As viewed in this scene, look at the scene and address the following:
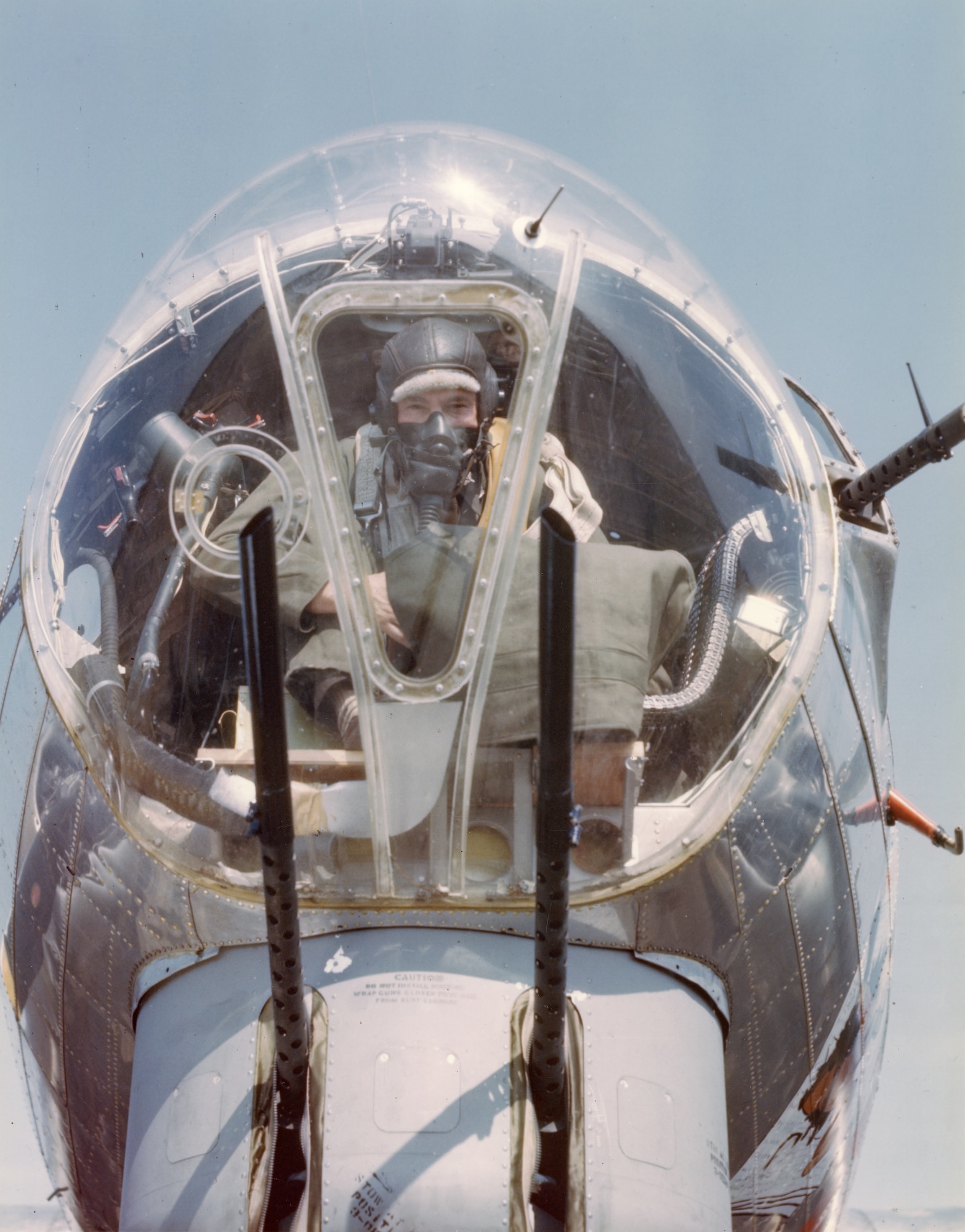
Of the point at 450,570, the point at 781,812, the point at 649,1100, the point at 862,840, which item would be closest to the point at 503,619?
the point at 450,570

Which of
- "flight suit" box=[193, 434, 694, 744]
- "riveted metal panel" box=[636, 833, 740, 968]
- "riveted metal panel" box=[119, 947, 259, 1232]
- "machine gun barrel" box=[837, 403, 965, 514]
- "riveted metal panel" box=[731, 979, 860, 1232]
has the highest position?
"machine gun barrel" box=[837, 403, 965, 514]

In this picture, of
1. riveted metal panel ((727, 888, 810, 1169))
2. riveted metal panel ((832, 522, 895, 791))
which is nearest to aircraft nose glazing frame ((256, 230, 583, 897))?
riveted metal panel ((727, 888, 810, 1169))

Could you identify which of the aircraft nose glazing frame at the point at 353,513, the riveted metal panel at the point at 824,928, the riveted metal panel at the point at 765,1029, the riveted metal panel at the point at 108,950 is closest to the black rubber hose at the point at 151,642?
the riveted metal panel at the point at 108,950

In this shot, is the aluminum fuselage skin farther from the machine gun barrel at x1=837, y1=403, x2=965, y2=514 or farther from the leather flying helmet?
the leather flying helmet

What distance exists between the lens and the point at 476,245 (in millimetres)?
3543

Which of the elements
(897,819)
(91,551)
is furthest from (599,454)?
(897,819)

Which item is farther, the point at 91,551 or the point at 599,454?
the point at 91,551

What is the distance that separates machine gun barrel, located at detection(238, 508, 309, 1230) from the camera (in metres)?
2.33

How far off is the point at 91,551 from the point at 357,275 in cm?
110

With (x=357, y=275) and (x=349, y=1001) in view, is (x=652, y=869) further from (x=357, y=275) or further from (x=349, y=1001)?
(x=357, y=275)

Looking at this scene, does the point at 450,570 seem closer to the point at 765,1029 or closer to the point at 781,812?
the point at 781,812

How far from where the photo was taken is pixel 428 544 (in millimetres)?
3068

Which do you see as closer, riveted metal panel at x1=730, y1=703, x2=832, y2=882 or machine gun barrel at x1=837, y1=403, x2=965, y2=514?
riveted metal panel at x1=730, y1=703, x2=832, y2=882

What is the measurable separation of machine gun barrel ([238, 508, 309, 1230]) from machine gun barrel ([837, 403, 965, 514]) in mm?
2558
